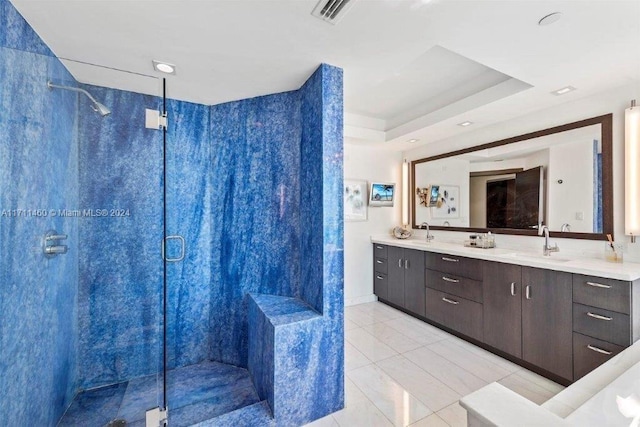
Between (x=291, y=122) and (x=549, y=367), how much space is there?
115 inches

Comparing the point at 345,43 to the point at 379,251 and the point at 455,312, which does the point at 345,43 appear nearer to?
the point at 455,312

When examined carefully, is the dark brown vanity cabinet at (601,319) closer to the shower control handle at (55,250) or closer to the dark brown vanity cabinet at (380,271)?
the dark brown vanity cabinet at (380,271)

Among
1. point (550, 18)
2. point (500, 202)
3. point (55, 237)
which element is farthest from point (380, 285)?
point (55, 237)

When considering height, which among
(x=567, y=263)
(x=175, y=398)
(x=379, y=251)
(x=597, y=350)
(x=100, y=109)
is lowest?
(x=175, y=398)

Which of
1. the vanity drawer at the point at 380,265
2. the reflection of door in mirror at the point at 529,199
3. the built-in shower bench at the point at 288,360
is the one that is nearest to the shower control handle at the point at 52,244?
the built-in shower bench at the point at 288,360

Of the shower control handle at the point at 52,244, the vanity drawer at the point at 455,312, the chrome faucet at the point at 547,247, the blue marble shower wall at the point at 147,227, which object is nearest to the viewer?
the blue marble shower wall at the point at 147,227

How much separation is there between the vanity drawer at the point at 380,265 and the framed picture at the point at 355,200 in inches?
25.9

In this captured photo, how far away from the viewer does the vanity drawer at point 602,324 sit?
69.7 inches

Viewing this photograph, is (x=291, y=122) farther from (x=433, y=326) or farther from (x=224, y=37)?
(x=433, y=326)

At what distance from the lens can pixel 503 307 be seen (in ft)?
8.07

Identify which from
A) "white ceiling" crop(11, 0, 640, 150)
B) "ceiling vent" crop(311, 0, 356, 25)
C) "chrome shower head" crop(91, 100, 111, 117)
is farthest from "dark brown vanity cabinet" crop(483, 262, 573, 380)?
"chrome shower head" crop(91, 100, 111, 117)

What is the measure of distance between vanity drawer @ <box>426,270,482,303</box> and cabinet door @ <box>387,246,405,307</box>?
0.46 m

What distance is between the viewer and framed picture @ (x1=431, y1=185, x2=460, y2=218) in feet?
11.8

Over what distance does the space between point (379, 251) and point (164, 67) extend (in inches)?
132
